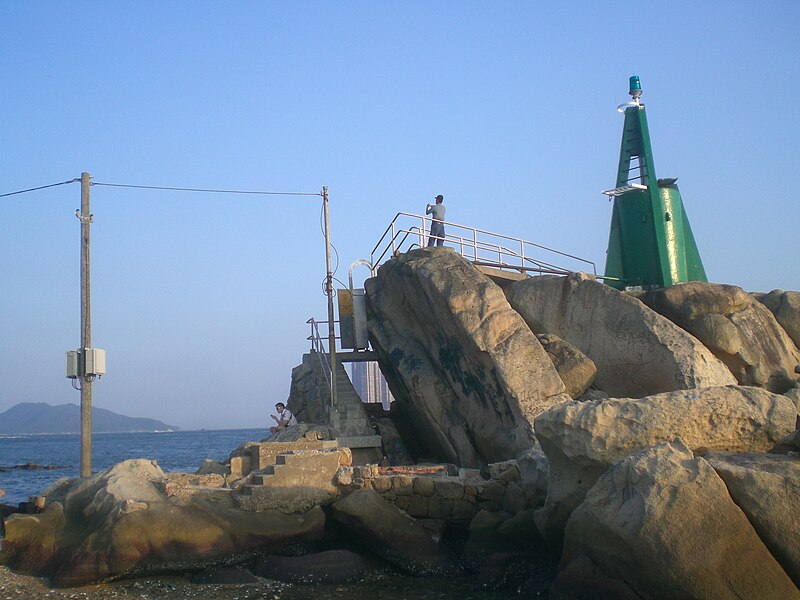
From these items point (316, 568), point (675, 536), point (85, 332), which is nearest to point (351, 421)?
point (85, 332)

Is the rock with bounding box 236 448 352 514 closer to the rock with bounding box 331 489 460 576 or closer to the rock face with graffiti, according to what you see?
the rock face with graffiti

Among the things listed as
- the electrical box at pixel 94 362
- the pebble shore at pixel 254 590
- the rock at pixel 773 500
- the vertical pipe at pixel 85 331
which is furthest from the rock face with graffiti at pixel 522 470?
the electrical box at pixel 94 362

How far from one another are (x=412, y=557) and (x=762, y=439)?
5315 millimetres

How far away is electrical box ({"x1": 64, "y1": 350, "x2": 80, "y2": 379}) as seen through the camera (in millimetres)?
14828

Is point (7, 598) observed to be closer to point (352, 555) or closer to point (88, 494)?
point (88, 494)

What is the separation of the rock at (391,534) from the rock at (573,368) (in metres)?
5.55

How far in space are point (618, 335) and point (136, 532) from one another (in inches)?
451

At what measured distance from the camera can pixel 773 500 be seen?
8.58 m

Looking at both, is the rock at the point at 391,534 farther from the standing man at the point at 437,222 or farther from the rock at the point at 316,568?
the standing man at the point at 437,222

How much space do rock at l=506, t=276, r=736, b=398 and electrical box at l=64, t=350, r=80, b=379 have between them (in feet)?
34.2

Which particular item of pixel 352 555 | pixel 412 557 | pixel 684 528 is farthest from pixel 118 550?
pixel 684 528

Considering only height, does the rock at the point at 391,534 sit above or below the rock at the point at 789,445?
below

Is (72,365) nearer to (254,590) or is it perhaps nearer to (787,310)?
(254,590)

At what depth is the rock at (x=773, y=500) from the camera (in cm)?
834
